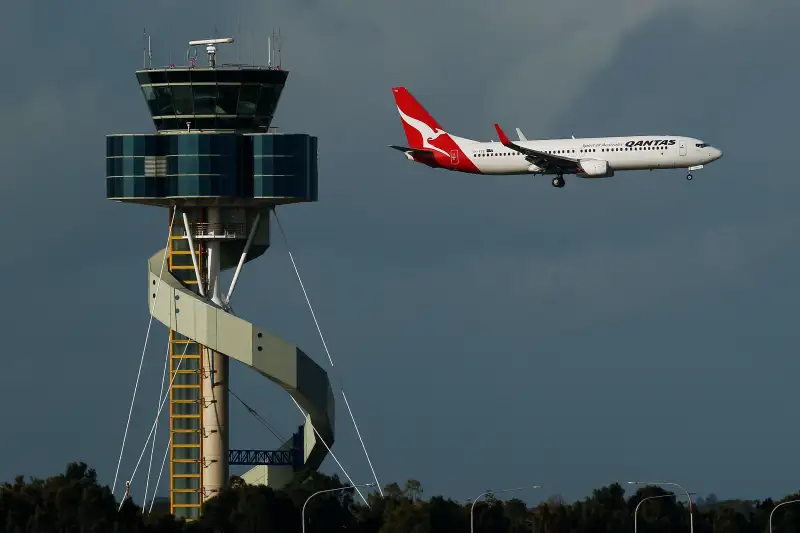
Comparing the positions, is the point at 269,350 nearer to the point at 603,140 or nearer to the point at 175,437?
the point at 175,437

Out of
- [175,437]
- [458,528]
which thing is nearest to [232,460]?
[175,437]

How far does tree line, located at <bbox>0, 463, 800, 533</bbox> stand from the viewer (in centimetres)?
15025

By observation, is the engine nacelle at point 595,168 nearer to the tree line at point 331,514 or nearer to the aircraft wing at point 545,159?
the aircraft wing at point 545,159

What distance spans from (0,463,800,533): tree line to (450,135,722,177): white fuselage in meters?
29.8

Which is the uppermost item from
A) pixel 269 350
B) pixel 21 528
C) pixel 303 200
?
pixel 303 200

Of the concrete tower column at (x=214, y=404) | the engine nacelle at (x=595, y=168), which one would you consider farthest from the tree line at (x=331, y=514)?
the engine nacelle at (x=595, y=168)

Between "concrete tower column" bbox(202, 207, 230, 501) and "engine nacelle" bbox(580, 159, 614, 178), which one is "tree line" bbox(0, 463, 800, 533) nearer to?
"concrete tower column" bbox(202, 207, 230, 501)

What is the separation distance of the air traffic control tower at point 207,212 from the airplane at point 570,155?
2190 centimetres

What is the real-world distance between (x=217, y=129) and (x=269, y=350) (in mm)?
18667

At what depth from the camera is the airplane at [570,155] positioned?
17625cm

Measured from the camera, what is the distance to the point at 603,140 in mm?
180000

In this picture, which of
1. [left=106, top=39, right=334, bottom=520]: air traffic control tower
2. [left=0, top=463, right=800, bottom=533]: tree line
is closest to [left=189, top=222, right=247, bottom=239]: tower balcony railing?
[left=106, top=39, right=334, bottom=520]: air traffic control tower

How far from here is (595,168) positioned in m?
176

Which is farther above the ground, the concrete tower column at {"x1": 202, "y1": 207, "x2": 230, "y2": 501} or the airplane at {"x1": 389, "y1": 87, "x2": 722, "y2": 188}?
the airplane at {"x1": 389, "y1": 87, "x2": 722, "y2": 188}
